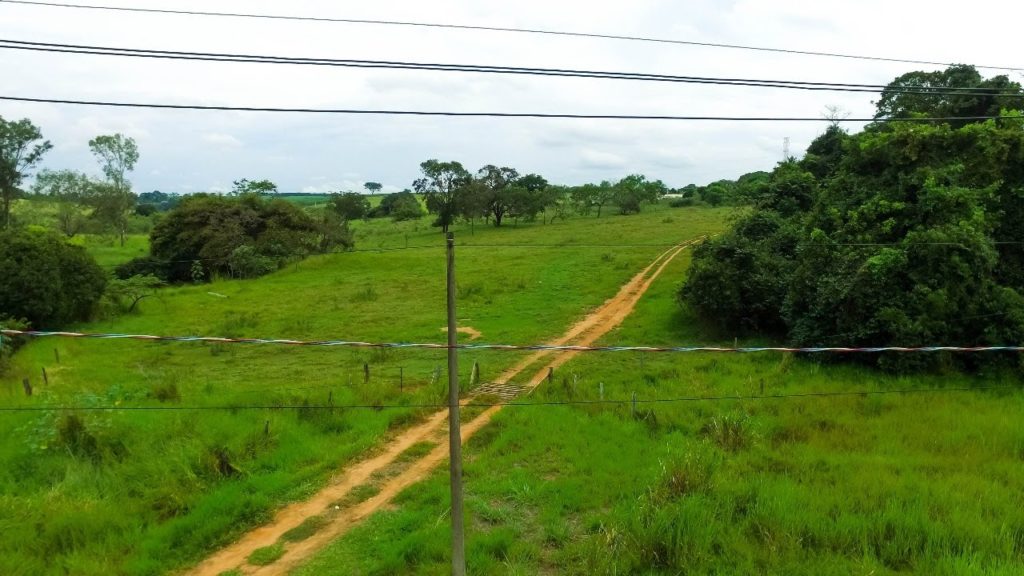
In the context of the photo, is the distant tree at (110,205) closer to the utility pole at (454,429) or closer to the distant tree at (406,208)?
the distant tree at (406,208)

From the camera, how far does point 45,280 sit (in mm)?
24297

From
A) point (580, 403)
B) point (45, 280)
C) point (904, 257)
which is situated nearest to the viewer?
point (580, 403)

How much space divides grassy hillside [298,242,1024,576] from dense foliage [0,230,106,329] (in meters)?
20.5

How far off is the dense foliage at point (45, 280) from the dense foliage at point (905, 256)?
24699 mm

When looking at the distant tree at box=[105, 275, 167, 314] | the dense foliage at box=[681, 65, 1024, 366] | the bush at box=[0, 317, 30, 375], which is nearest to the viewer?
the dense foliage at box=[681, 65, 1024, 366]

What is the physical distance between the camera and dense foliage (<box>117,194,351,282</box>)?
38.9 metres

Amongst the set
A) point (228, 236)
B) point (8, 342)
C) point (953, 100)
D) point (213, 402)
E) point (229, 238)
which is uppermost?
point (953, 100)

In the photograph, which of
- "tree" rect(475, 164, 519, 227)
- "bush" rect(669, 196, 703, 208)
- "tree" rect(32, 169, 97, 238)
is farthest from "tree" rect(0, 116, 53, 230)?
"bush" rect(669, 196, 703, 208)

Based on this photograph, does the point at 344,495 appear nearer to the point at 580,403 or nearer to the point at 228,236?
the point at 580,403

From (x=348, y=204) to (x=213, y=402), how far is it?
171ft

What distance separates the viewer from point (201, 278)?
3928 cm

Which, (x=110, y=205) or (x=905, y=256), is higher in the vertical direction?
(x=110, y=205)

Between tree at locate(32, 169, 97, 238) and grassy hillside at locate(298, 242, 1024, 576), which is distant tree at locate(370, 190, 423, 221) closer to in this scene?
tree at locate(32, 169, 97, 238)

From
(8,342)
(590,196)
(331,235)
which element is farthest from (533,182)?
(8,342)
